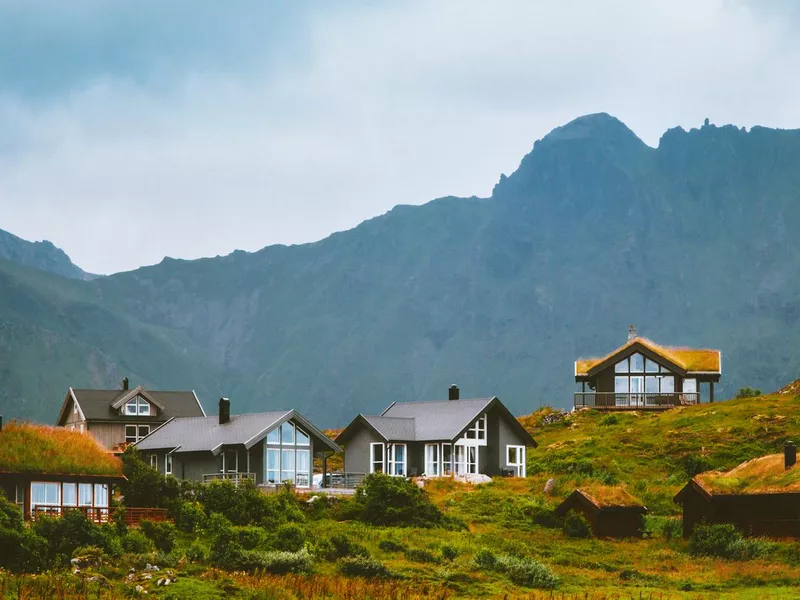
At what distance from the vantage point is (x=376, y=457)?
82750mm

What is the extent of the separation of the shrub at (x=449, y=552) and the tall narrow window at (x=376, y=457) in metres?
25.1

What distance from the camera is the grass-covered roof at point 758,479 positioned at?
60.5 metres

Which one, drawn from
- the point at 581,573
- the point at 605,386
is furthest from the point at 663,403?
the point at 581,573

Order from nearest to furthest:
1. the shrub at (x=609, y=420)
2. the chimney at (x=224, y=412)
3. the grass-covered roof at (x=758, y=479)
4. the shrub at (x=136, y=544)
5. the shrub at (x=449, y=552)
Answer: the shrub at (x=136, y=544)
the shrub at (x=449, y=552)
the grass-covered roof at (x=758, y=479)
the chimney at (x=224, y=412)
the shrub at (x=609, y=420)

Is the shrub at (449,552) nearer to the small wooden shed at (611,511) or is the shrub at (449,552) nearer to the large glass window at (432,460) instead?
the small wooden shed at (611,511)

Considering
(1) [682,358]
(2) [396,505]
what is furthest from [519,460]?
(1) [682,358]

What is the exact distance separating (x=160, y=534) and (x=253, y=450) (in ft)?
71.3

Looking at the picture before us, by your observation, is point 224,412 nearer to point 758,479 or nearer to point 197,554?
point 197,554

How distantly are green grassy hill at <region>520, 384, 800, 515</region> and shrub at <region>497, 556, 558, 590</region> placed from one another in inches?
650

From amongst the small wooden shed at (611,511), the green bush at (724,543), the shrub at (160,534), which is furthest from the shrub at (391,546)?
the green bush at (724,543)

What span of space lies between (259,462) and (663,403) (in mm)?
38726

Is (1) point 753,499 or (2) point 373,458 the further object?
(2) point 373,458

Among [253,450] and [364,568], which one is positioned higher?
[253,450]

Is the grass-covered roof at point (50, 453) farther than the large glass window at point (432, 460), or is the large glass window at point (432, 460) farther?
the large glass window at point (432, 460)
